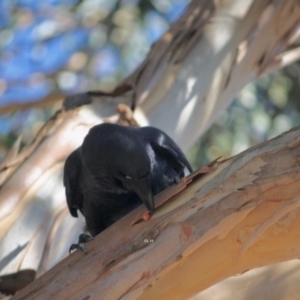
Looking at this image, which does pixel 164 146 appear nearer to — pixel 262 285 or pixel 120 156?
pixel 120 156

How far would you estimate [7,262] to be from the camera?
338 cm

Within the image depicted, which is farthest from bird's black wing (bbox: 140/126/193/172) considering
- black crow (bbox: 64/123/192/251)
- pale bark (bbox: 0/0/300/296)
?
pale bark (bbox: 0/0/300/296)

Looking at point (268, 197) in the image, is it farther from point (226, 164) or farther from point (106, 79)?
point (106, 79)

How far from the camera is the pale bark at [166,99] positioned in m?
3.49

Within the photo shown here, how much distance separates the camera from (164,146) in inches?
138

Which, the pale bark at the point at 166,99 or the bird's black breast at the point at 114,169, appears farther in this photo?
the pale bark at the point at 166,99

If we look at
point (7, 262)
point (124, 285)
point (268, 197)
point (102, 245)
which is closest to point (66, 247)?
point (7, 262)

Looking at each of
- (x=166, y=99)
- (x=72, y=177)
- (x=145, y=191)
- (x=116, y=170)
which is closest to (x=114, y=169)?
(x=116, y=170)

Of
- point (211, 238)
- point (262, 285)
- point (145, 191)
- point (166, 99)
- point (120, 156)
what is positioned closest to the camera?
point (211, 238)

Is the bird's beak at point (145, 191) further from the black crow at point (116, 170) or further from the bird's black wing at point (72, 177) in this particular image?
the bird's black wing at point (72, 177)

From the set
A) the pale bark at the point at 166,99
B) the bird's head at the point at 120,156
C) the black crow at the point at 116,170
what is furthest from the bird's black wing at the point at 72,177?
the bird's head at the point at 120,156

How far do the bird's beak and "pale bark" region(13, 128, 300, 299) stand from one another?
0.21 meters

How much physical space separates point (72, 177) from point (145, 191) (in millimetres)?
729

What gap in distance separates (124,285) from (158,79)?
7.01ft
